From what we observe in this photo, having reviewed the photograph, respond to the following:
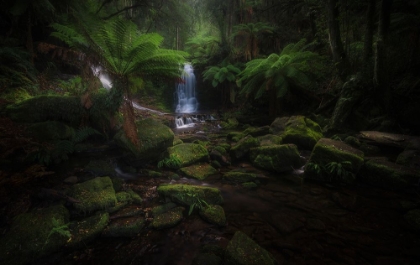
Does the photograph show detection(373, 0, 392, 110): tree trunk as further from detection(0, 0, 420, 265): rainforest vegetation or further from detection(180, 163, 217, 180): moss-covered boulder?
detection(180, 163, 217, 180): moss-covered boulder

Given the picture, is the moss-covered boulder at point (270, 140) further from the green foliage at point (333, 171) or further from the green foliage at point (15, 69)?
the green foliage at point (15, 69)

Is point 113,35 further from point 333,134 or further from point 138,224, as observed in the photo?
point 333,134

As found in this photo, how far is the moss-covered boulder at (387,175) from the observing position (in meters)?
3.39

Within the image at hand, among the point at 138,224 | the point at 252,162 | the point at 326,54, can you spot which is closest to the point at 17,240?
the point at 138,224

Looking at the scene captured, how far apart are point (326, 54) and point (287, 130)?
13.9 feet

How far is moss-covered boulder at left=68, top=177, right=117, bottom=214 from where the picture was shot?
2.76 m

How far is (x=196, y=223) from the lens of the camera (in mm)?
2734

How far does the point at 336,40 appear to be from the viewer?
235 inches

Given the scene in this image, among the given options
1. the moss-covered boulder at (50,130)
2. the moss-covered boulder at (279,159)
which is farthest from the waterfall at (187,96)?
the moss-covered boulder at (279,159)

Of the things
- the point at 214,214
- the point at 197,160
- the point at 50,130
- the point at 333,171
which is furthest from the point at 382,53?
the point at 50,130

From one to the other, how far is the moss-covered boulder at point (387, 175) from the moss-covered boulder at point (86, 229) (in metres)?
4.49

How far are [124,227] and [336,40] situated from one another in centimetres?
713

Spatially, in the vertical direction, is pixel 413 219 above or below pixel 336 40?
below

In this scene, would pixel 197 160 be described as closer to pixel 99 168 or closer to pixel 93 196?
pixel 99 168
